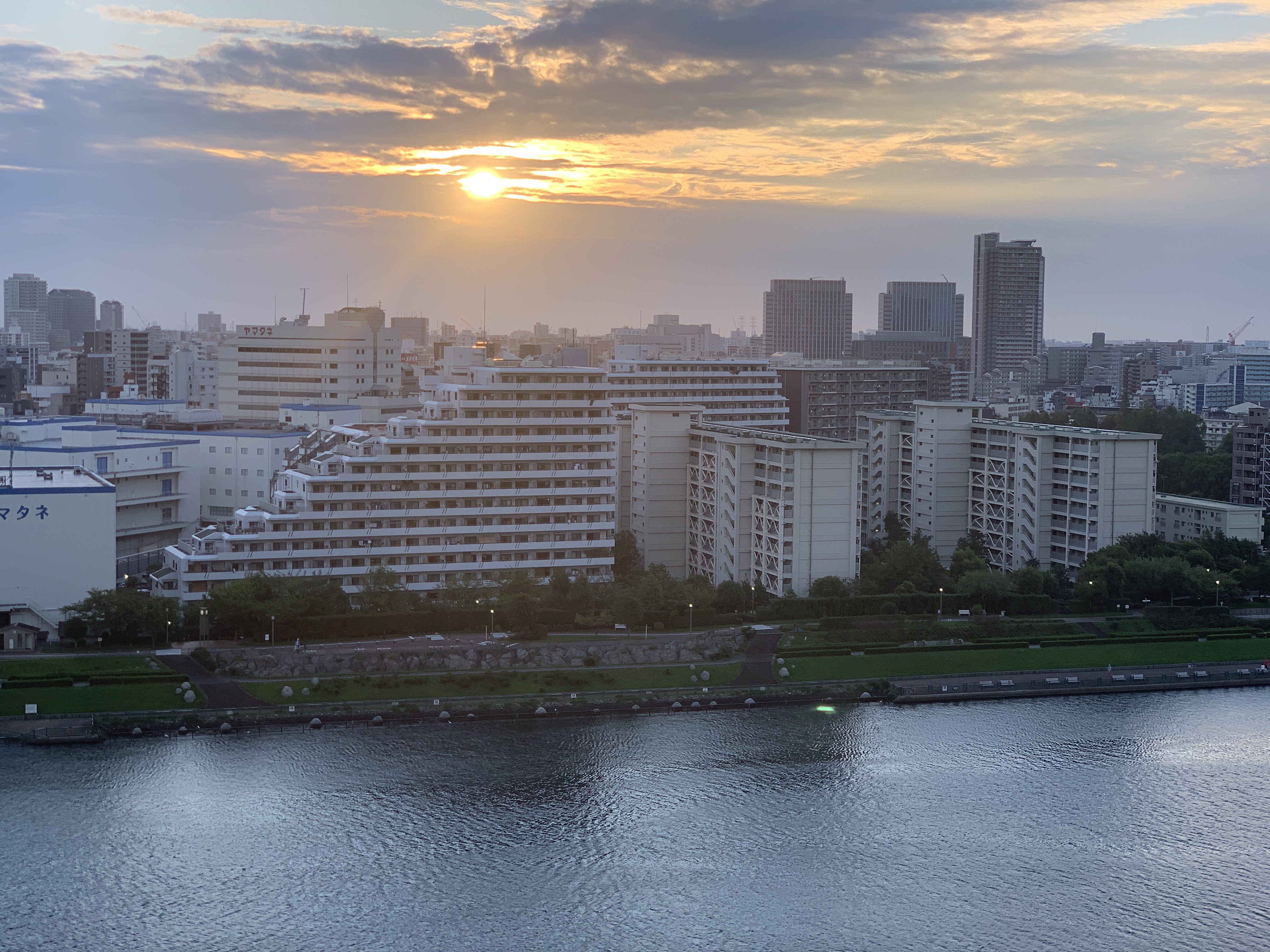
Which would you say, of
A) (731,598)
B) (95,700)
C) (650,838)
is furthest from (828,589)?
(95,700)

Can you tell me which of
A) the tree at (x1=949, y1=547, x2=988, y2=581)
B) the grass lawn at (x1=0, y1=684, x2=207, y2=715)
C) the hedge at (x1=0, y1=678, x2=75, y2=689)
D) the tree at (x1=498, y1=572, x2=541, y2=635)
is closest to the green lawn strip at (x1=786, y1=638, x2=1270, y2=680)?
the tree at (x1=949, y1=547, x2=988, y2=581)

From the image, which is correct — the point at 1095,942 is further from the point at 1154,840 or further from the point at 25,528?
the point at 25,528

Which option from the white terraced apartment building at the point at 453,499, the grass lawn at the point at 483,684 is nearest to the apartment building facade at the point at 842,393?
the white terraced apartment building at the point at 453,499

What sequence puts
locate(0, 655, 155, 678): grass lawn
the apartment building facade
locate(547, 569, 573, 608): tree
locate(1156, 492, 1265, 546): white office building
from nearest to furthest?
1. locate(0, 655, 155, 678): grass lawn
2. locate(547, 569, 573, 608): tree
3. locate(1156, 492, 1265, 546): white office building
4. the apartment building facade

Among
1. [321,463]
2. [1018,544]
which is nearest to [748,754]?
[321,463]

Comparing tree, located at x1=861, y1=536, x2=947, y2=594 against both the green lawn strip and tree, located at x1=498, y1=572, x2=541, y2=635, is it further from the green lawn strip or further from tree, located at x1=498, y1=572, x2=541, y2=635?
tree, located at x1=498, y1=572, x2=541, y2=635

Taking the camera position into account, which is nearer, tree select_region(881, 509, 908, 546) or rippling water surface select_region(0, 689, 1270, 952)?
rippling water surface select_region(0, 689, 1270, 952)

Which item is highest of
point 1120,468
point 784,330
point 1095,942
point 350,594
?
point 784,330
